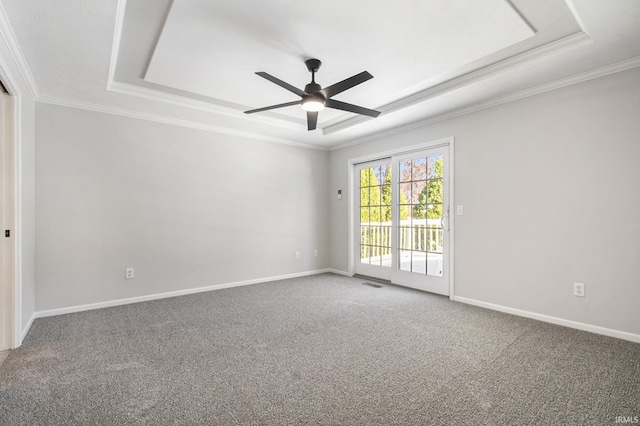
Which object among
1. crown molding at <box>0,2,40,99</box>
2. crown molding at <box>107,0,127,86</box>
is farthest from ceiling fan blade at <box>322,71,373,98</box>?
crown molding at <box>0,2,40,99</box>

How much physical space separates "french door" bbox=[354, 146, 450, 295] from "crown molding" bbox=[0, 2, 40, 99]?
4248 mm

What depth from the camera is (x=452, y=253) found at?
398 centimetres

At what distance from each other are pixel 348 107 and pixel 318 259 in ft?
11.2

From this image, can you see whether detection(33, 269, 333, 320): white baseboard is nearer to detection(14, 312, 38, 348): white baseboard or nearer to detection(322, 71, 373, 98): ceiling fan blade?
detection(14, 312, 38, 348): white baseboard

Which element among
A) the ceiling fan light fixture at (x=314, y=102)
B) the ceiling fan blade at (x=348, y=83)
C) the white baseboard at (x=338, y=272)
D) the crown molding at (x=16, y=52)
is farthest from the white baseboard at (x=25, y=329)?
the white baseboard at (x=338, y=272)

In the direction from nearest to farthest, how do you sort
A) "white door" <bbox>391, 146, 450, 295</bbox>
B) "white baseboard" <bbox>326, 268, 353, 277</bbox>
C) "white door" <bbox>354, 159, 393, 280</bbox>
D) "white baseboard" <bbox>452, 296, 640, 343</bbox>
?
1. "white baseboard" <bbox>452, 296, 640, 343</bbox>
2. "white door" <bbox>391, 146, 450, 295</bbox>
3. "white door" <bbox>354, 159, 393, 280</bbox>
4. "white baseboard" <bbox>326, 268, 353, 277</bbox>

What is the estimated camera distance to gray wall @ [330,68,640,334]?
2738mm

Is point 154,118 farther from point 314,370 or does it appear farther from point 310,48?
point 314,370

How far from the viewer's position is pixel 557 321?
122 inches

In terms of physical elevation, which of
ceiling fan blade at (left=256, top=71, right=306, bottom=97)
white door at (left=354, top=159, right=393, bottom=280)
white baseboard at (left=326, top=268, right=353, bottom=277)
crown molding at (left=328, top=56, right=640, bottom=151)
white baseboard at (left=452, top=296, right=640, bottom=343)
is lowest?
white baseboard at (left=326, top=268, right=353, bottom=277)

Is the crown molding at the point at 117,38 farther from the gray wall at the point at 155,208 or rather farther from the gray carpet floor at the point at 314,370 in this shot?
the gray carpet floor at the point at 314,370

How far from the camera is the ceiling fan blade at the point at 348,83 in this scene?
2428 millimetres

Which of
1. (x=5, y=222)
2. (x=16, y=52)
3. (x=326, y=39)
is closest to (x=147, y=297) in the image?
(x=5, y=222)

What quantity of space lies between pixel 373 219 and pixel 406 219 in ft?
2.50
